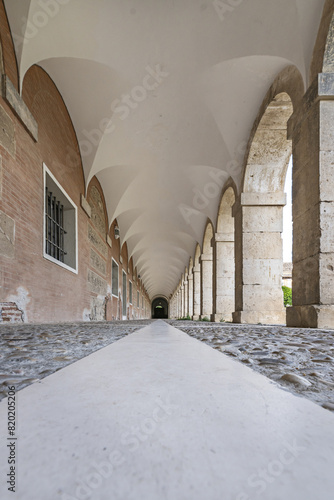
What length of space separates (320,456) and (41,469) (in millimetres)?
267

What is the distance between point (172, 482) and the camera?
281 millimetres

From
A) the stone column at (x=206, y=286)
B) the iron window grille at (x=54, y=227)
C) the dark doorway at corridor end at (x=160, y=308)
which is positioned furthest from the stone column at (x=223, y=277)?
the dark doorway at corridor end at (x=160, y=308)

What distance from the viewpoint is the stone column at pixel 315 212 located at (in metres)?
4.12

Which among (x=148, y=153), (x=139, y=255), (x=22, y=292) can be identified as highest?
(x=148, y=153)

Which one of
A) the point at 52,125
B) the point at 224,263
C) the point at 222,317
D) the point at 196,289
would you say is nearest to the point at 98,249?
the point at 224,263

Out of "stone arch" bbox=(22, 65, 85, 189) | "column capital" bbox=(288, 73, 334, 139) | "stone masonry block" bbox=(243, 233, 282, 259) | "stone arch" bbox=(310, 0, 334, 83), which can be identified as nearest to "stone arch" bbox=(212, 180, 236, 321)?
"stone masonry block" bbox=(243, 233, 282, 259)

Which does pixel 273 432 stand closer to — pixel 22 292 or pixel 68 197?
pixel 22 292

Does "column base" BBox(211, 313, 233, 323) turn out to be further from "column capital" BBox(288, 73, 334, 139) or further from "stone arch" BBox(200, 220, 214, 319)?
"column capital" BBox(288, 73, 334, 139)

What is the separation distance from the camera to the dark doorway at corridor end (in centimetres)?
5516

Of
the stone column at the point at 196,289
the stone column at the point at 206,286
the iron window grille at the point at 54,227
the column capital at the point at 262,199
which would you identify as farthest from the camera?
the stone column at the point at 196,289

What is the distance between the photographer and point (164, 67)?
20.8 feet

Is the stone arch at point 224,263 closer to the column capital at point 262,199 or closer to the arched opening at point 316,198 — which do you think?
the column capital at point 262,199

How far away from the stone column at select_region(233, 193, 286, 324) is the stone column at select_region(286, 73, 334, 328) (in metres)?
2.39

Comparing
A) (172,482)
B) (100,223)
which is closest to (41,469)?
(172,482)
